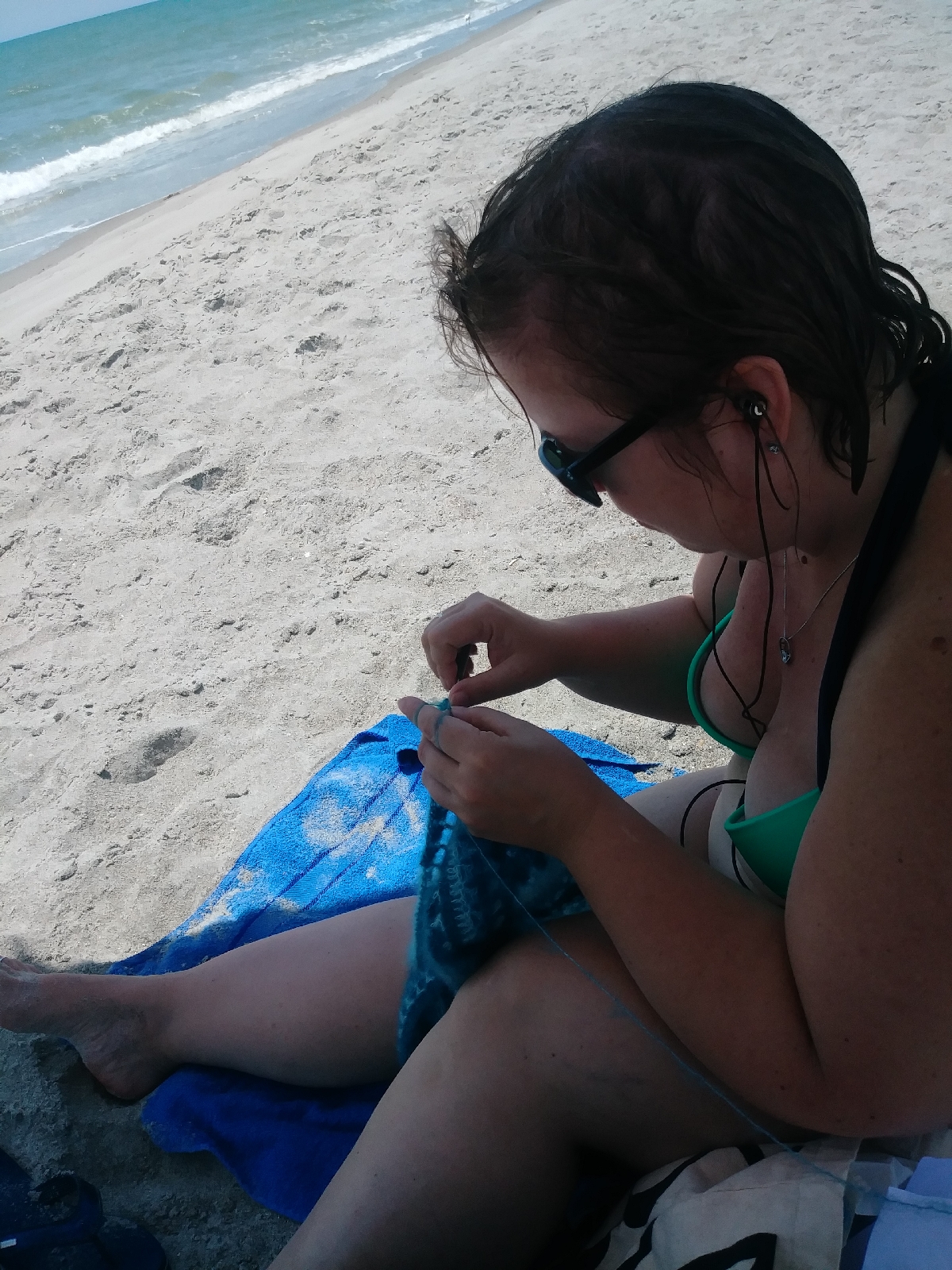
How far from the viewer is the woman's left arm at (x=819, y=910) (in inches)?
38.6

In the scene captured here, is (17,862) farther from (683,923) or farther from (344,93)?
(344,93)

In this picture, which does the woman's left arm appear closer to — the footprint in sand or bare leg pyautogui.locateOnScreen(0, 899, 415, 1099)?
bare leg pyautogui.locateOnScreen(0, 899, 415, 1099)

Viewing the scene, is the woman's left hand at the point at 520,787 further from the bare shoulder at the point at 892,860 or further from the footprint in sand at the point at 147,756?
the footprint in sand at the point at 147,756

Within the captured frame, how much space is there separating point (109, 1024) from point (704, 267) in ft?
5.39

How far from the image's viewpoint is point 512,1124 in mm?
1262

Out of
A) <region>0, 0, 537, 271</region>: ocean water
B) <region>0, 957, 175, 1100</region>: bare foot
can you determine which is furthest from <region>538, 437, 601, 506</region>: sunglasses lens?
<region>0, 0, 537, 271</region>: ocean water

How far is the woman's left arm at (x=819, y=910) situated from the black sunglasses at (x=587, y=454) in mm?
310

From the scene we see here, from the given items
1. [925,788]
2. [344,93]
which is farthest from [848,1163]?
[344,93]

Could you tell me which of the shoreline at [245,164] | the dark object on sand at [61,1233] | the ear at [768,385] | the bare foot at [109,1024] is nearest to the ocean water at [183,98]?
the shoreline at [245,164]

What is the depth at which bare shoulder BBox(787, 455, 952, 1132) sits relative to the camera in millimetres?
973

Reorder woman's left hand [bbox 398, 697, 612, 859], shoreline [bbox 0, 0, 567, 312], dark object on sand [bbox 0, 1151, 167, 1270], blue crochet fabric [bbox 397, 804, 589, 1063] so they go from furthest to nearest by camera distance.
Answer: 1. shoreline [bbox 0, 0, 567, 312]
2. dark object on sand [bbox 0, 1151, 167, 1270]
3. blue crochet fabric [bbox 397, 804, 589, 1063]
4. woman's left hand [bbox 398, 697, 612, 859]

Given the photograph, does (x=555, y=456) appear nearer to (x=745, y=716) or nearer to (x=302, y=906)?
(x=745, y=716)

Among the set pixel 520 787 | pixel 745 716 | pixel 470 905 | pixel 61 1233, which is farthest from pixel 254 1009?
pixel 745 716

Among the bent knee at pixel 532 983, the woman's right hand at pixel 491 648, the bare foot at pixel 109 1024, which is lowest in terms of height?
the bare foot at pixel 109 1024
